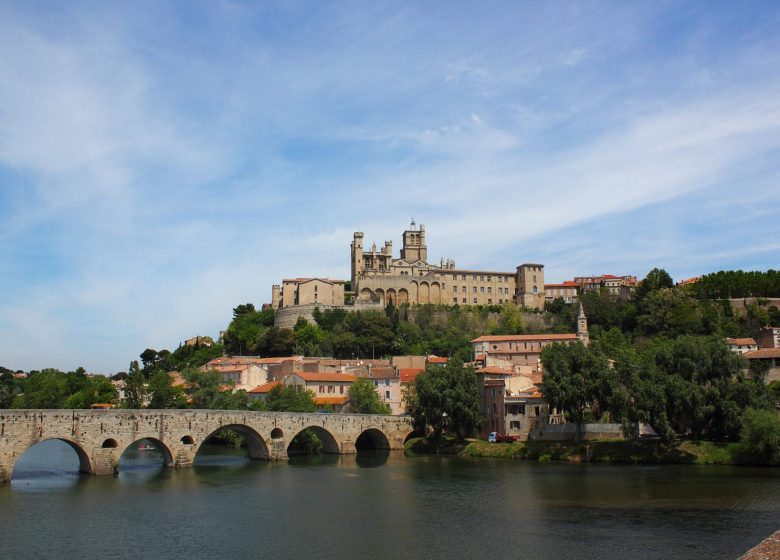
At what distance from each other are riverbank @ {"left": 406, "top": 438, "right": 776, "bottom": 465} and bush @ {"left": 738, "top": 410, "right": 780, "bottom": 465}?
1006 millimetres

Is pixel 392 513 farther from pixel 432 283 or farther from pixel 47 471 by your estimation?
pixel 432 283

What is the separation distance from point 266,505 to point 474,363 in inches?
1731

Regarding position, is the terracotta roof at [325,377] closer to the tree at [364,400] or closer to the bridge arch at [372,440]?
the tree at [364,400]

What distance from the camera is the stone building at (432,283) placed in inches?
4840

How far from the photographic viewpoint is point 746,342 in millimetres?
80438

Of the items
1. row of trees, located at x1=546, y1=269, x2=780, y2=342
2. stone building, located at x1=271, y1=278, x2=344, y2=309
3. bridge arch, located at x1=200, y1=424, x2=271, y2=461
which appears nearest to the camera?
bridge arch, located at x1=200, y1=424, x2=271, y2=461

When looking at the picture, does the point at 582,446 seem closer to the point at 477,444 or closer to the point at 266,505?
the point at 477,444

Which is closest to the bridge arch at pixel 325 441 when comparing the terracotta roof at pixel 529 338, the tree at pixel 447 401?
the tree at pixel 447 401

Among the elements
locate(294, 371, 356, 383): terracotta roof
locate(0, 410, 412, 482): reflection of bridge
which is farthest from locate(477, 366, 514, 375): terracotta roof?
locate(294, 371, 356, 383): terracotta roof

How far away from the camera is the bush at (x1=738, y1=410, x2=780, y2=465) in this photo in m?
45.6

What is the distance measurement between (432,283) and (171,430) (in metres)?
80.1

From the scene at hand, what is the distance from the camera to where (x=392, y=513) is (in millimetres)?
34594

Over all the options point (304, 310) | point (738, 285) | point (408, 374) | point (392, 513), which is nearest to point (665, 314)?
point (738, 285)

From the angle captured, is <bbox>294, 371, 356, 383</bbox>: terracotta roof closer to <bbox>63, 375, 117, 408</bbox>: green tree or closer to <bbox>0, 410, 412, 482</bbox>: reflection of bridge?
<bbox>0, 410, 412, 482</bbox>: reflection of bridge
